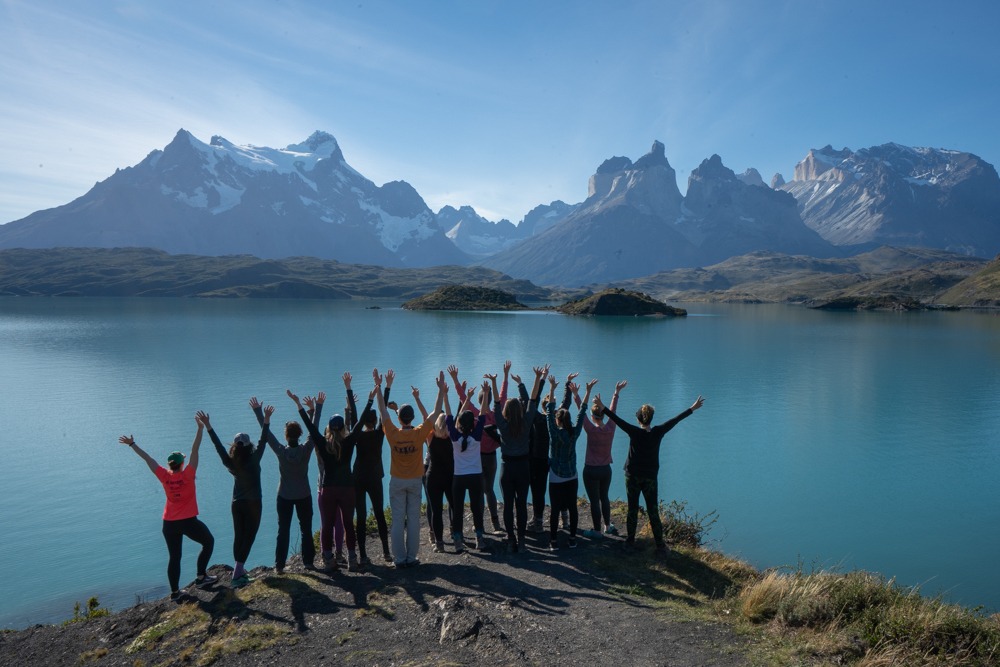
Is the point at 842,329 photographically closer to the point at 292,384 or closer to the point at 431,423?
the point at 292,384

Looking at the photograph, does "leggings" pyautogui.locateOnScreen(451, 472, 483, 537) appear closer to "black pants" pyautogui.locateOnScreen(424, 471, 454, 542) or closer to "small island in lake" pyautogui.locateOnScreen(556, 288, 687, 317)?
"black pants" pyautogui.locateOnScreen(424, 471, 454, 542)

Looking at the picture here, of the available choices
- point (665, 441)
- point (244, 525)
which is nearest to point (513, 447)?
point (244, 525)

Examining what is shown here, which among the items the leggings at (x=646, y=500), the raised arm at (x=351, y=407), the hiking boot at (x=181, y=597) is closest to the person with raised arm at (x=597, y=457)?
the leggings at (x=646, y=500)

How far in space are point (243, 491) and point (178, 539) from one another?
3.97 ft

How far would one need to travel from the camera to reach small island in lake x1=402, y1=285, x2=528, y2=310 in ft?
471

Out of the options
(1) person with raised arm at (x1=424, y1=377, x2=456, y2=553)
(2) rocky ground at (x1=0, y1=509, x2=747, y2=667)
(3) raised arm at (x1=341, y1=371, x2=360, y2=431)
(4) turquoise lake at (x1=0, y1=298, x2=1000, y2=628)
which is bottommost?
(4) turquoise lake at (x1=0, y1=298, x2=1000, y2=628)

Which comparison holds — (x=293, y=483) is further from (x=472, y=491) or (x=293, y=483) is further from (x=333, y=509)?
(x=472, y=491)

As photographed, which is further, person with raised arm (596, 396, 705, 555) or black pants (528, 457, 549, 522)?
black pants (528, 457, 549, 522)

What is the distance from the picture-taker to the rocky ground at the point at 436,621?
22.8ft

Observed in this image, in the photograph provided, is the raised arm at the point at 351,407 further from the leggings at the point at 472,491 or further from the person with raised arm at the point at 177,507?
the person with raised arm at the point at 177,507

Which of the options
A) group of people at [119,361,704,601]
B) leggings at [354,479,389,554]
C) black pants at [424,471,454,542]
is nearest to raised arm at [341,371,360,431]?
group of people at [119,361,704,601]

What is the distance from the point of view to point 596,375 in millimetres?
43312

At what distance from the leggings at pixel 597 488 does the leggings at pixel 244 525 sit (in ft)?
18.3

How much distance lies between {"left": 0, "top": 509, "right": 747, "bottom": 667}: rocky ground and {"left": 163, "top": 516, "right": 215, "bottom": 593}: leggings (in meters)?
0.41
